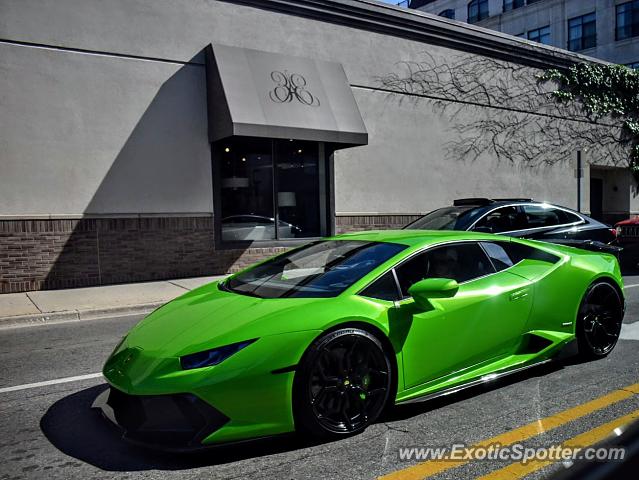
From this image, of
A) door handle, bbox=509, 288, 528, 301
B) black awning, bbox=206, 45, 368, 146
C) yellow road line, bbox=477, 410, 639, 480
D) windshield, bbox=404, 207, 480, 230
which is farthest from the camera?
black awning, bbox=206, 45, 368, 146

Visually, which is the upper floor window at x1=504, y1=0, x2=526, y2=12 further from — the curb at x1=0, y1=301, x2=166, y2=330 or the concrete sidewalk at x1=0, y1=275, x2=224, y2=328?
the curb at x1=0, y1=301, x2=166, y2=330

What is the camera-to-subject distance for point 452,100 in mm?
16203

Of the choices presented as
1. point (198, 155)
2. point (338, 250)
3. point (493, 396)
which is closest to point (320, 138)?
point (198, 155)

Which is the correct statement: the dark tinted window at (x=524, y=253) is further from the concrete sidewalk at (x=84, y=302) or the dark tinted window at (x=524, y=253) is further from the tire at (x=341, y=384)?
→ the concrete sidewalk at (x=84, y=302)

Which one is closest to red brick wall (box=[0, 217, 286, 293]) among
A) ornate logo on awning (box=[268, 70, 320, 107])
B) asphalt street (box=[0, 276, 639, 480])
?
ornate logo on awning (box=[268, 70, 320, 107])

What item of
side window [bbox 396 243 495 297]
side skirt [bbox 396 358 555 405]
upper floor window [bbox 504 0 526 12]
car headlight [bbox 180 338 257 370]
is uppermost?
upper floor window [bbox 504 0 526 12]

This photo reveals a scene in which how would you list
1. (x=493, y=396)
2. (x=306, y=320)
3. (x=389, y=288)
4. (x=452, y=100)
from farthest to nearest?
(x=452, y=100) < (x=493, y=396) < (x=389, y=288) < (x=306, y=320)

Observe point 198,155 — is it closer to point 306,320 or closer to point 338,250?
point 338,250

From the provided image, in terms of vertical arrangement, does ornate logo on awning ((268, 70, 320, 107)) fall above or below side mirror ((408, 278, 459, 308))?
above

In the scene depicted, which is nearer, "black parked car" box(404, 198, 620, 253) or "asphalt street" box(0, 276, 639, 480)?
"asphalt street" box(0, 276, 639, 480)

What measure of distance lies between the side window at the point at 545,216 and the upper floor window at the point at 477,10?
1645 inches

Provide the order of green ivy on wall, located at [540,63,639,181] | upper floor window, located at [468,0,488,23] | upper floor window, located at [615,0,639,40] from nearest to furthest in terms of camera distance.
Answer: green ivy on wall, located at [540,63,639,181]
upper floor window, located at [615,0,639,40]
upper floor window, located at [468,0,488,23]

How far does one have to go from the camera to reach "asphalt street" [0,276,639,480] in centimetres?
305

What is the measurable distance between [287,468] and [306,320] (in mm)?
849
